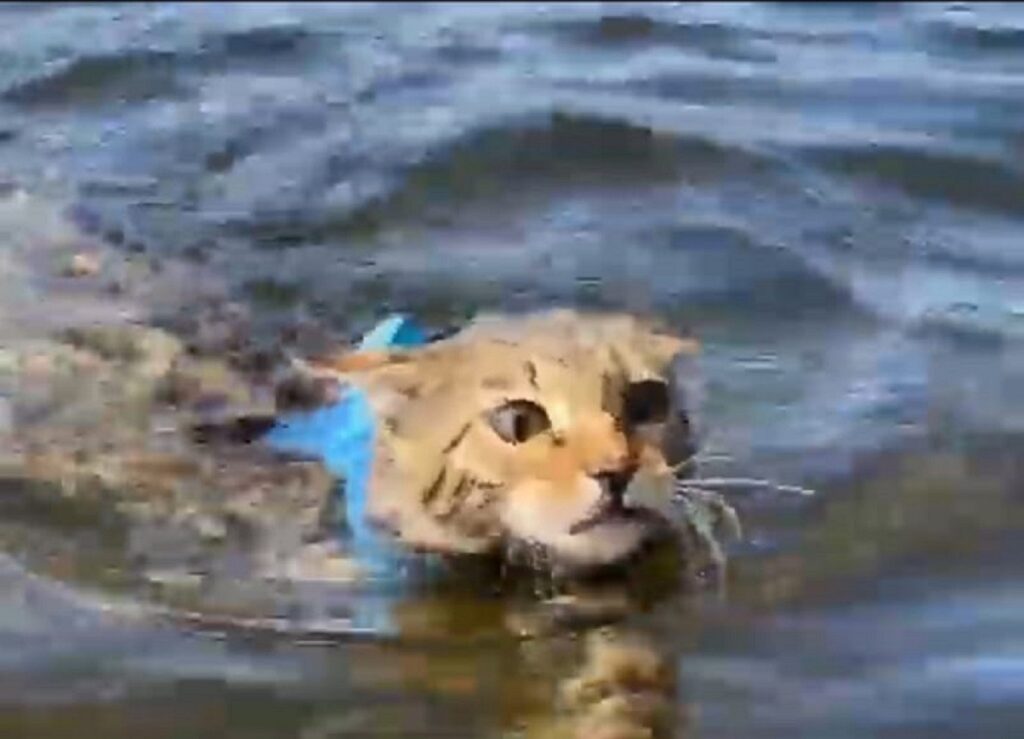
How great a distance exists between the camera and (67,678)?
4.34 metres

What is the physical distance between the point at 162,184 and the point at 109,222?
0.52 m

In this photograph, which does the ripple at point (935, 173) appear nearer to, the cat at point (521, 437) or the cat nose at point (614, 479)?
the cat at point (521, 437)

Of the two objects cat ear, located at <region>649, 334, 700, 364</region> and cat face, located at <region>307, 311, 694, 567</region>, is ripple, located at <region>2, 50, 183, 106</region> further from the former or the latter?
cat ear, located at <region>649, 334, 700, 364</region>

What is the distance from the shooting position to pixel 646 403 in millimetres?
4551

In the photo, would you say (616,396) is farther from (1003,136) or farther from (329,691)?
(1003,136)

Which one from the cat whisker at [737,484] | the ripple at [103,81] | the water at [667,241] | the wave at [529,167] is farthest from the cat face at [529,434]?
the ripple at [103,81]

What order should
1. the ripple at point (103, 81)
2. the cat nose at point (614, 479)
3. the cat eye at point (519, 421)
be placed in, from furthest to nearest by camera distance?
the ripple at point (103, 81) < the cat eye at point (519, 421) < the cat nose at point (614, 479)

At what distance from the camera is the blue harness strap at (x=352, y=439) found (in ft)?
16.0

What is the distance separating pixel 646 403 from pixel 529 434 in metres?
0.24

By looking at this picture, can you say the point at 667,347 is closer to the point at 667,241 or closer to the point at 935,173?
the point at 667,241

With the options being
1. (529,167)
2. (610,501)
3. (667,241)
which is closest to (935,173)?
(667,241)

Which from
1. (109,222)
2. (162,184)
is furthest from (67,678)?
(162,184)

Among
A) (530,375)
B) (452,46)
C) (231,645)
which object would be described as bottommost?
(452,46)

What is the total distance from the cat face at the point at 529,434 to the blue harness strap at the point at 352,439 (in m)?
0.04
